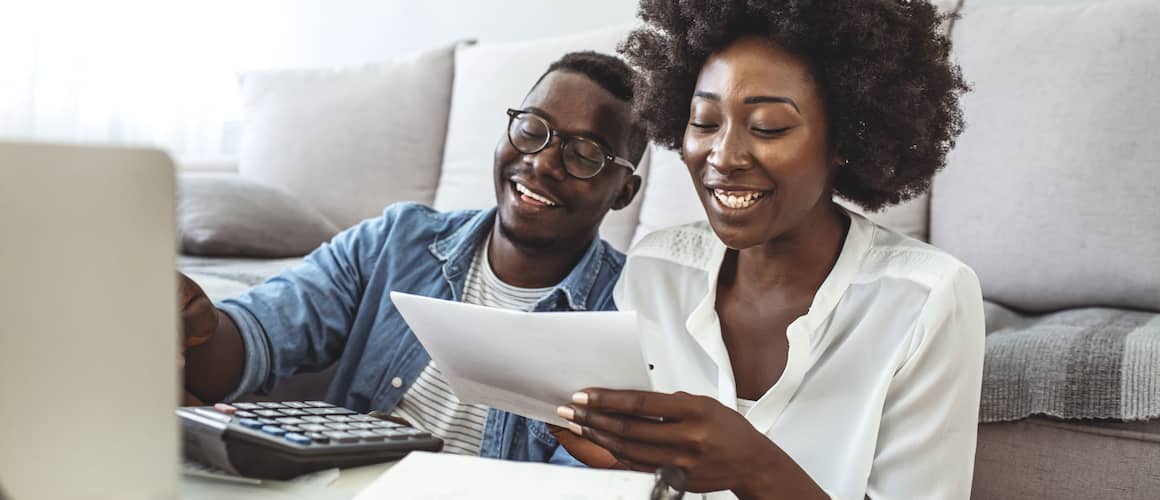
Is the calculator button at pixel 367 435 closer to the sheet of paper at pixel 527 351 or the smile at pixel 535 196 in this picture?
the sheet of paper at pixel 527 351

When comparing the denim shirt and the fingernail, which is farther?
the denim shirt

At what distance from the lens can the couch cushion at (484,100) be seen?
212 cm

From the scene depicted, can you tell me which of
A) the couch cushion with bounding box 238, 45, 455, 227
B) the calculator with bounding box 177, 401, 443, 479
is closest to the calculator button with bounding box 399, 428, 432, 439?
the calculator with bounding box 177, 401, 443, 479

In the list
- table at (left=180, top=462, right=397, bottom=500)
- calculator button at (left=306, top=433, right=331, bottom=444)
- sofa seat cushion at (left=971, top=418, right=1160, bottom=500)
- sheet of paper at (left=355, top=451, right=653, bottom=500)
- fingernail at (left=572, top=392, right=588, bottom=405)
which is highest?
fingernail at (left=572, top=392, right=588, bottom=405)

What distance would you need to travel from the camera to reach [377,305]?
1.28 m

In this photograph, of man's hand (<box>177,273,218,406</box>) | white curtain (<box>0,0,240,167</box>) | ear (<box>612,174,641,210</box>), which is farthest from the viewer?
white curtain (<box>0,0,240,167</box>)

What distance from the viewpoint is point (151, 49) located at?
123 inches

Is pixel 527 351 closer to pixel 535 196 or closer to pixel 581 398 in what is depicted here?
pixel 581 398

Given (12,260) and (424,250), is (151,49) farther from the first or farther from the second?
(12,260)

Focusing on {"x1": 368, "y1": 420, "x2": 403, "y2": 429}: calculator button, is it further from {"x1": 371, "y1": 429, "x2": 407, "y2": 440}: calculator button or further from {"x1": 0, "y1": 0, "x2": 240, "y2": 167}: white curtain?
{"x1": 0, "y1": 0, "x2": 240, "y2": 167}: white curtain

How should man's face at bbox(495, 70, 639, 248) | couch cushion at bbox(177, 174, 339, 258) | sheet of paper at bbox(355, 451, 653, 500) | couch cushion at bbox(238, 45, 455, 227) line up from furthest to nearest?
couch cushion at bbox(238, 45, 455, 227), couch cushion at bbox(177, 174, 339, 258), man's face at bbox(495, 70, 639, 248), sheet of paper at bbox(355, 451, 653, 500)

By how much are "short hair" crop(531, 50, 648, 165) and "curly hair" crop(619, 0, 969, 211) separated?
11cm

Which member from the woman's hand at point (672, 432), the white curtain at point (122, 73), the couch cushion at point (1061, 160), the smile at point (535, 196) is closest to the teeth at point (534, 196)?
the smile at point (535, 196)

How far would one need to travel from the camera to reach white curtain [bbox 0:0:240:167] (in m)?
2.98
